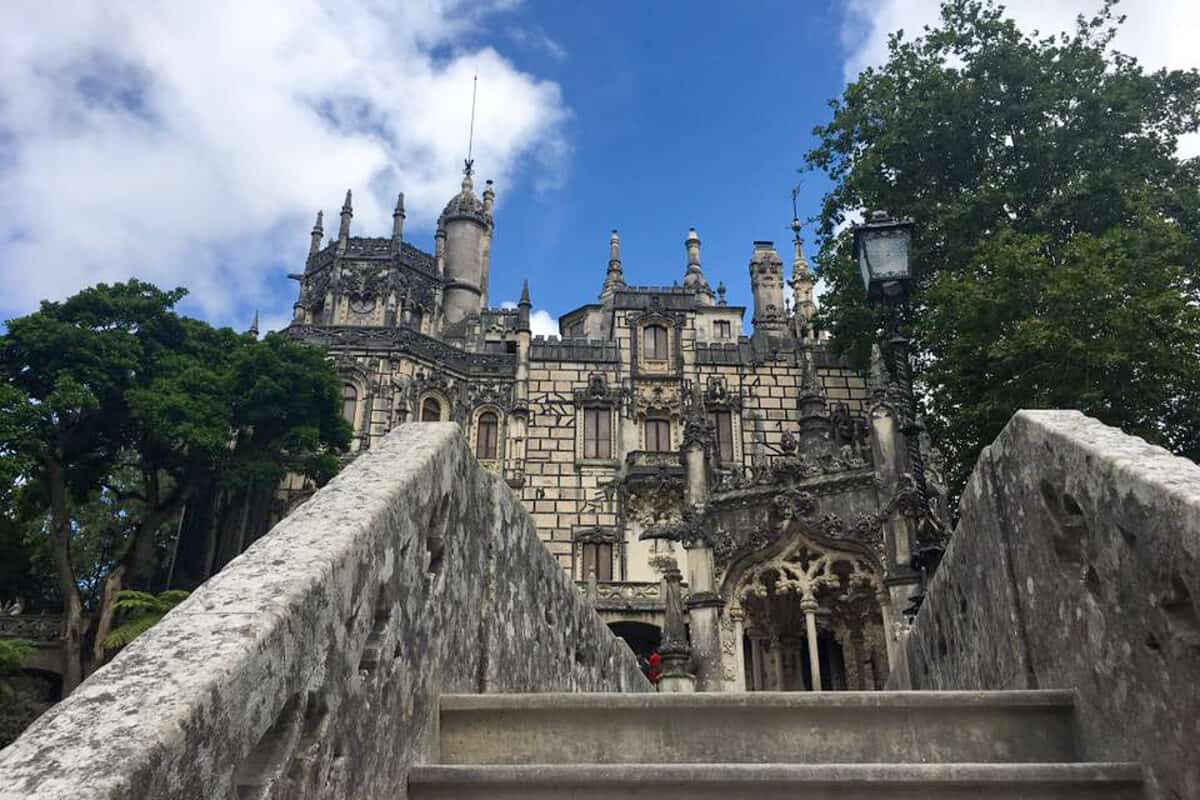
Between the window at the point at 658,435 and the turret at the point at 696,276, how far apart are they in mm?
8724

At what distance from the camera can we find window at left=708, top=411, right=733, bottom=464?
1435 inches

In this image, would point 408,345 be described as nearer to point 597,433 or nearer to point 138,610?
point 597,433

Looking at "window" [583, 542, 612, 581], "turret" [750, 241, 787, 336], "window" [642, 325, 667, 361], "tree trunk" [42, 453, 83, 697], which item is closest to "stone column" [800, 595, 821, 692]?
"window" [583, 542, 612, 581]

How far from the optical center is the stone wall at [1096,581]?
286cm

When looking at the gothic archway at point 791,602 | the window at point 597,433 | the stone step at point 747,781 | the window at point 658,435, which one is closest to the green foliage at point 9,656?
the gothic archway at point 791,602

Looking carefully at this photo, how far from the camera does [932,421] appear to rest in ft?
70.5

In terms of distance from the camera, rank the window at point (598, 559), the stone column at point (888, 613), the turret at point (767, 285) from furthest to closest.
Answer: the turret at point (767, 285) → the window at point (598, 559) → the stone column at point (888, 613)

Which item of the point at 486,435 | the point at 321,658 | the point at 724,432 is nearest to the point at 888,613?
the point at 321,658

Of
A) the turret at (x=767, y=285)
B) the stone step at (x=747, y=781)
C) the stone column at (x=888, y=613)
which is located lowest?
the stone step at (x=747, y=781)

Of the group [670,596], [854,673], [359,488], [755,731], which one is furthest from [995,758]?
[854,673]

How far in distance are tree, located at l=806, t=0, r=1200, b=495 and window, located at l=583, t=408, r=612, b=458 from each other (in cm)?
1170

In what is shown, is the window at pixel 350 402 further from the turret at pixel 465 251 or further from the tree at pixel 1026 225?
the tree at pixel 1026 225

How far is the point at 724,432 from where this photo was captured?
36969 millimetres

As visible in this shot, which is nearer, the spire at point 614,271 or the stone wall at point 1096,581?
the stone wall at point 1096,581
